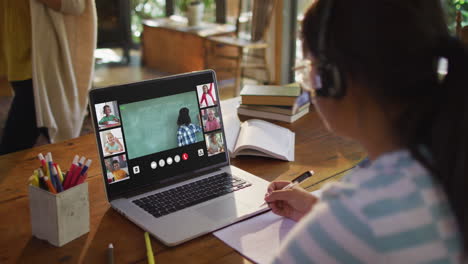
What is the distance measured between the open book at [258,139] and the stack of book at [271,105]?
0.11 meters

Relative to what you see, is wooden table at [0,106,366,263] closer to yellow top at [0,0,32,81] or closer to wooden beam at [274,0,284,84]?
yellow top at [0,0,32,81]

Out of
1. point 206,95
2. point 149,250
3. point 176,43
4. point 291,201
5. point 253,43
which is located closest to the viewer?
point 149,250

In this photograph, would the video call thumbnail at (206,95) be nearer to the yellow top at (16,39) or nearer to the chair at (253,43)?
the yellow top at (16,39)

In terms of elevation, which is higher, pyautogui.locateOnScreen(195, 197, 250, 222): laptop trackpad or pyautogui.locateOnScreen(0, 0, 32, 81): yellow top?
pyautogui.locateOnScreen(0, 0, 32, 81): yellow top

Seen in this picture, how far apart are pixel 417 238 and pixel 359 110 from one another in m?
0.19

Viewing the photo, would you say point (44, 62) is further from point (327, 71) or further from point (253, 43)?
point (253, 43)

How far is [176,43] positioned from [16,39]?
→ 3.16 m

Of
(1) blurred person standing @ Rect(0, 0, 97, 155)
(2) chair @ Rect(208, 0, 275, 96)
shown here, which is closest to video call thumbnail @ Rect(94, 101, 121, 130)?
(1) blurred person standing @ Rect(0, 0, 97, 155)

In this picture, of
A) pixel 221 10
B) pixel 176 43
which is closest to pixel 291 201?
pixel 176 43

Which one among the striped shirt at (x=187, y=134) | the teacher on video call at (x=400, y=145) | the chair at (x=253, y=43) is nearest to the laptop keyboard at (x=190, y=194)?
the striped shirt at (x=187, y=134)

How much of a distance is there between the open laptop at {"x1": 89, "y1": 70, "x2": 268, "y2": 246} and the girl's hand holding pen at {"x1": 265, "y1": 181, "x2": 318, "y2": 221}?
0.15ft

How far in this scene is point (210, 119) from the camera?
1339mm

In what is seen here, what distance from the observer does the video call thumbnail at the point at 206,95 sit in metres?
1.32

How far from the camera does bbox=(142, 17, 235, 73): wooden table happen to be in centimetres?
505
